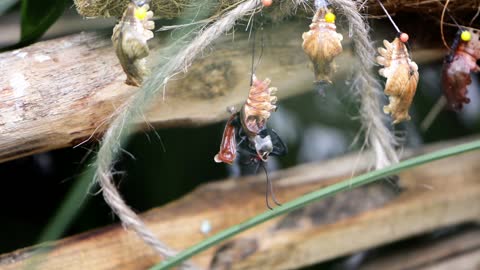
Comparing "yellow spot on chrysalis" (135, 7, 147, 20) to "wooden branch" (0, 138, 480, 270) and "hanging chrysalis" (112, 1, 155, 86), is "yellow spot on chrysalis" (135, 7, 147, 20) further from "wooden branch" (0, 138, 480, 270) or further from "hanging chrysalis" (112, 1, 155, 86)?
"wooden branch" (0, 138, 480, 270)

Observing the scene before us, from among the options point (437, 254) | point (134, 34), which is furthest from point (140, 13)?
point (437, 254)

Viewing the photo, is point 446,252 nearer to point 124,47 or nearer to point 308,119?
point 308,119

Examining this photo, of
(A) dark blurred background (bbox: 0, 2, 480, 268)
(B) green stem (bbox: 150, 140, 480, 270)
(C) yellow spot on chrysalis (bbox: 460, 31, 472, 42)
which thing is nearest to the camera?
(B) green stem (bbox: 150, 140, 480, 270)

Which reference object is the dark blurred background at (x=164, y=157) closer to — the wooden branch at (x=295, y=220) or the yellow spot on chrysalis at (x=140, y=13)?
the wooden branch at (x=295, y=220)

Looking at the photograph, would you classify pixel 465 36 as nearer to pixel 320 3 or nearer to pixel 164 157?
pixel 320 3

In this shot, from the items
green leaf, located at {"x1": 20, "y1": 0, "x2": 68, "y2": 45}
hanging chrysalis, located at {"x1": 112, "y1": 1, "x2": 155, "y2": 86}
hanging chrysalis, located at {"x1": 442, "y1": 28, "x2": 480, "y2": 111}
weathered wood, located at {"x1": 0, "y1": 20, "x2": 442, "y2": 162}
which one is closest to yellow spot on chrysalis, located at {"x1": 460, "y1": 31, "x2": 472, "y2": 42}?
hanging chrysalis, located at {"x1": 442, "y1": 28, "x2": 480, "y2": 111}
